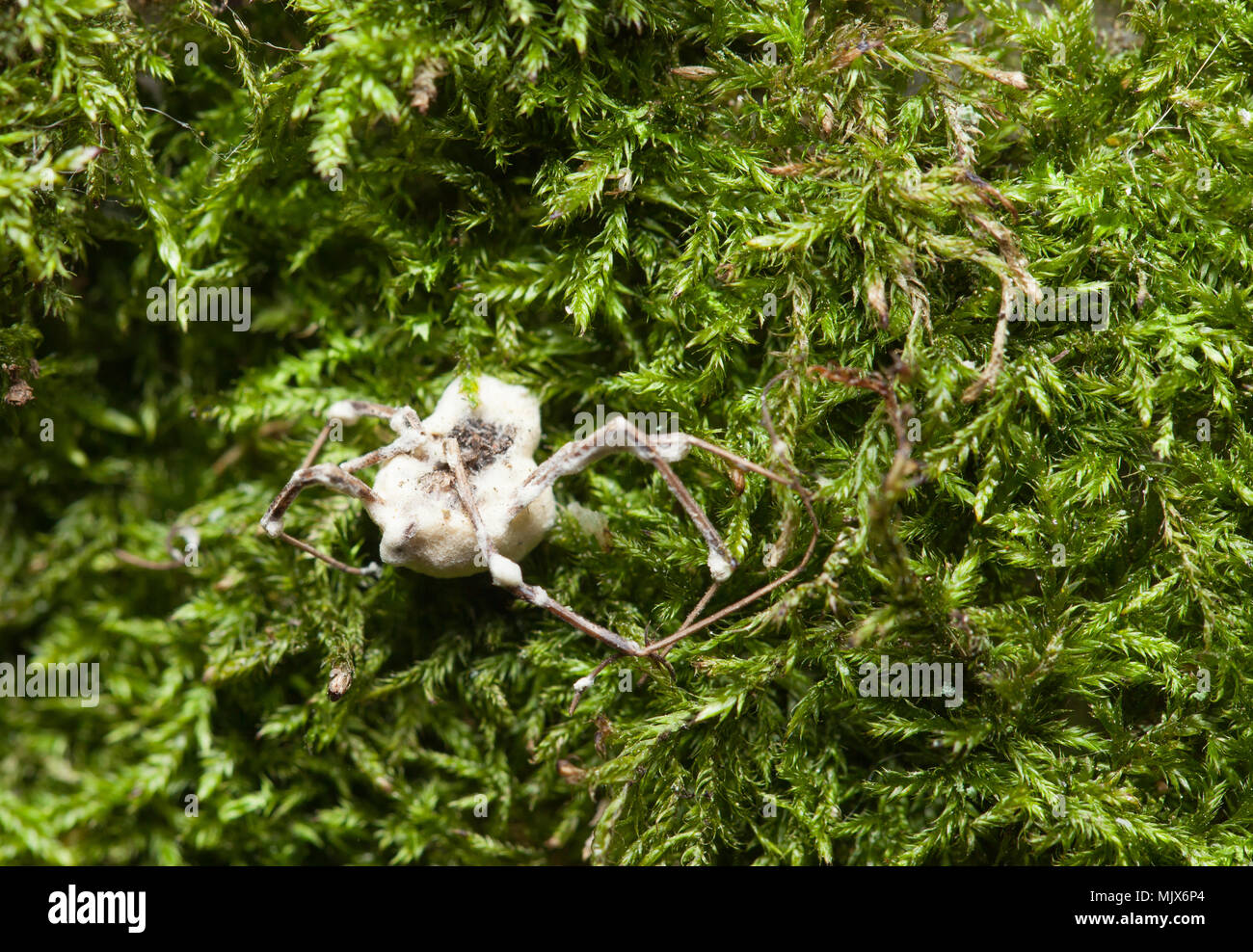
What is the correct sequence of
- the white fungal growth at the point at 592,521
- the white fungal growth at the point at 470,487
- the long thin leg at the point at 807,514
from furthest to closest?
the white fungal growth at the point at 592,521
the white fungal growth at the point at 470,487
the long thin leg at the point at 807,514

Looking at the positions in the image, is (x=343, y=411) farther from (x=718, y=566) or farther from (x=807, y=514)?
(x=807, y=514)

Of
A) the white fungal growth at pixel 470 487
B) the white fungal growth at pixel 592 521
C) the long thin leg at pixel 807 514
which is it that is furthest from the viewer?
the white fungal growth at pixel 592 521

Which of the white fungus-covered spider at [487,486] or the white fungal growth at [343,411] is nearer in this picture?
the white fungus-covered spider at [487,486]

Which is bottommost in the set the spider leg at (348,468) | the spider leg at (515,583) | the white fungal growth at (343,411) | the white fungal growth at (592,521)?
the spider leg at (515,583)

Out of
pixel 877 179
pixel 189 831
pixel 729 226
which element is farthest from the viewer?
pixel 189 831

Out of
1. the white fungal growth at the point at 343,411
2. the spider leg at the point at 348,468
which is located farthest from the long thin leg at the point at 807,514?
the white fungal growth at the point at 343,411

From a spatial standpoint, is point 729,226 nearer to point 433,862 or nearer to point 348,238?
point 348,238

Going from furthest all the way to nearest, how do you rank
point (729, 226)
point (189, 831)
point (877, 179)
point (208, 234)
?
point (189, 831) → point (208, 234) → point (729, 226) → point (877, 179)

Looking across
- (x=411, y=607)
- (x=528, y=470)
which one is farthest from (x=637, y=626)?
(x=411, y=607)

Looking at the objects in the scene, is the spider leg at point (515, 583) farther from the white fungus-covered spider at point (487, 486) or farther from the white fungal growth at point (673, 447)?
the white fungal growth at point (673, 447)
